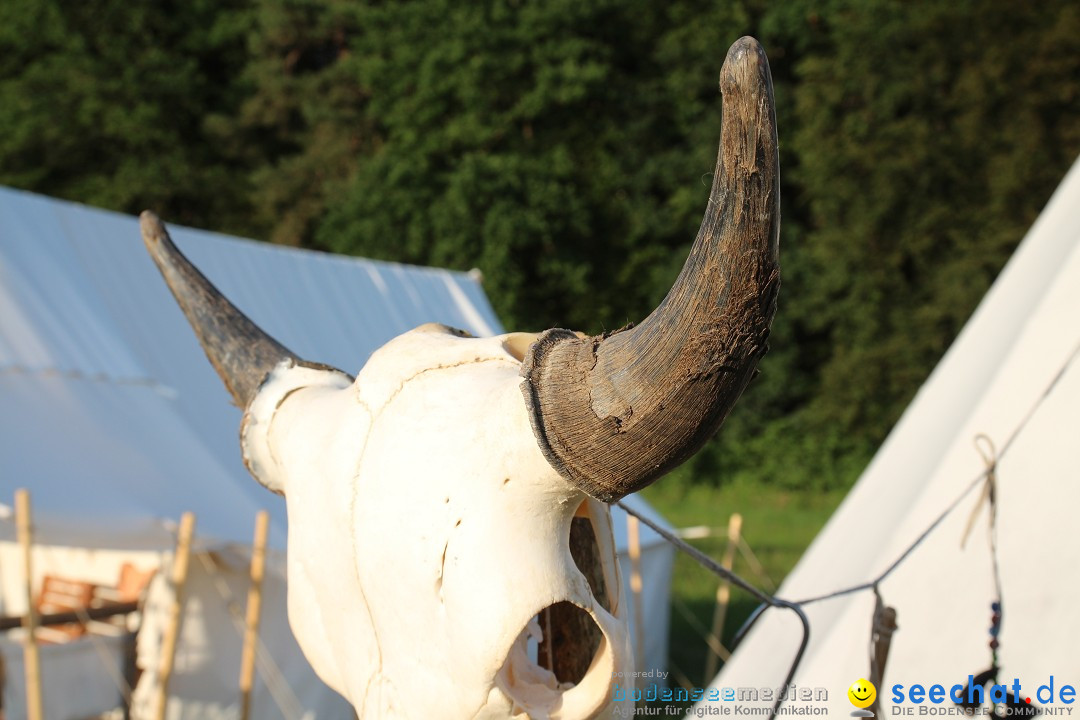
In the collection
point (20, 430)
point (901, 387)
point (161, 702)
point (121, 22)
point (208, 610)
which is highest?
point (121, 22)

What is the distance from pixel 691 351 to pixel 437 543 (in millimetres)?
386

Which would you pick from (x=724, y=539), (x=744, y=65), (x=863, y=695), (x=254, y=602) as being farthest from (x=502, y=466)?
(x=724, y=539)

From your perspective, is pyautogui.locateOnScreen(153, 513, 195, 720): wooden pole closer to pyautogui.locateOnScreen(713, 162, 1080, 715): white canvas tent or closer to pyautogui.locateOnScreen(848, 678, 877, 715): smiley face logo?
pyautogui.locateOnScreen(713, 162, 1080, 715): white canvas tent

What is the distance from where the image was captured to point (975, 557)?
2891 millimetres

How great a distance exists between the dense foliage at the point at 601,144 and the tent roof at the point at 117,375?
10.3 metres

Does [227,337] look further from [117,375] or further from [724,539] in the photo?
[724,539]

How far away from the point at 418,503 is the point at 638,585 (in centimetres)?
456

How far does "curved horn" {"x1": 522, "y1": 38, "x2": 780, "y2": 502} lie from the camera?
2.87ft

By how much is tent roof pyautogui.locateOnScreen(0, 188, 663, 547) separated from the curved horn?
347 centimetres

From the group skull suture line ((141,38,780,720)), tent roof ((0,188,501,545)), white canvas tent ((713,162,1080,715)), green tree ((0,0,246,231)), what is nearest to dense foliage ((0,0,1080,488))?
green tree ((0,0,246,231))

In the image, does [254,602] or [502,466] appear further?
[254,602]

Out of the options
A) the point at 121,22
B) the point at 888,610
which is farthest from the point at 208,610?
the point at 121,22

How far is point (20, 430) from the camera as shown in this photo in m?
4.31

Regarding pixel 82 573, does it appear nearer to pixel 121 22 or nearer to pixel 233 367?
pixel 233 367
